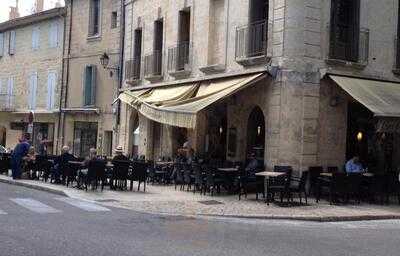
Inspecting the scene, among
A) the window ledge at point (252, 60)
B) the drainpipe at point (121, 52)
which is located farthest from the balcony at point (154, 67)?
the window ledge at point (252, 60)

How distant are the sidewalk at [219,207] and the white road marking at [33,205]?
5.10 ft

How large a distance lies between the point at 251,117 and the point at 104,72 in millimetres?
11654

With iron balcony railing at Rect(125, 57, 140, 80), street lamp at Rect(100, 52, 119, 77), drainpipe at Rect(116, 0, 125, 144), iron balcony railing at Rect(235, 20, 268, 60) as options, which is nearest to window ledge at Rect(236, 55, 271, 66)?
iron balcony railing at Rect(235, 20, 268, 60)

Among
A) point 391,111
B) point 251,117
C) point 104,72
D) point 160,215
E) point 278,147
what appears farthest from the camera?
point 104,72

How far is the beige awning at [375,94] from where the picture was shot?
15141 millimetres

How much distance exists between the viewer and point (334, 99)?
16766mm

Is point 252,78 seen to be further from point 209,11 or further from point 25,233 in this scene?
point 25,233

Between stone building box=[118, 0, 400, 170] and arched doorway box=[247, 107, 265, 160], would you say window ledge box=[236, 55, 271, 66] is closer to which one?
stone building box=[118, 0, 400, 170]

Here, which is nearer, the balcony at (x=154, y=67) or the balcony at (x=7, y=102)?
the balcony at (x=154, y=67)

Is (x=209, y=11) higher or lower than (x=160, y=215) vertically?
higher

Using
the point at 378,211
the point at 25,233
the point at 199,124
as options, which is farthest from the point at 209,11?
the point at 25,233

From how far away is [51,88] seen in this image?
105ft

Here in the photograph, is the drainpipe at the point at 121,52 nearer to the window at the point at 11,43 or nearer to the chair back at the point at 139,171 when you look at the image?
the chair back at the point at 139,171

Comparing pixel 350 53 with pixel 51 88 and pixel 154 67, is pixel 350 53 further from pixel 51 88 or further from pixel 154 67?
pixel 51 88
